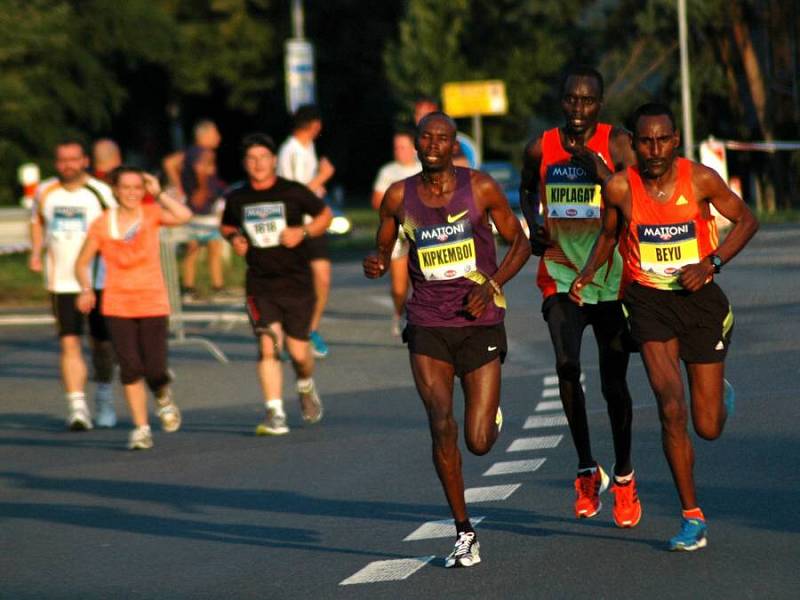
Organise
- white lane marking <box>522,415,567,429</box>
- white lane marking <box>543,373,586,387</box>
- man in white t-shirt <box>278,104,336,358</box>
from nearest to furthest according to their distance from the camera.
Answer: white lane marking <box>522,415,567,429</box>, white lane marking <box>543,373,586,387</box>, man in white t-shirt <box>278,104,336,358</box>

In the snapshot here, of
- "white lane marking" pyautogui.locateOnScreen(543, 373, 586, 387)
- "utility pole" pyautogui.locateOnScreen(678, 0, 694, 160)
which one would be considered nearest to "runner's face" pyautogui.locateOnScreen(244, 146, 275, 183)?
"white lane marking" pyautogui.locateOnScreen(543, 373, 586, 387)

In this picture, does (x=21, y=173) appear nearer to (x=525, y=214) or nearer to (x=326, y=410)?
(x=326, y=410)

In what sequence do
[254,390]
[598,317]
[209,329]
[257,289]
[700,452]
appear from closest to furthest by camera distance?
1. [598,317]
2. [700,452]
3. [257,289]
4. [254,390]
5. [209,329]

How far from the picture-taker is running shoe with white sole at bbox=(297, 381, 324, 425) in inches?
512

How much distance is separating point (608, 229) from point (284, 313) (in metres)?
4.91

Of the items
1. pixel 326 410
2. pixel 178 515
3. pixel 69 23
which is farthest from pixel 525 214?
pixel 69 23

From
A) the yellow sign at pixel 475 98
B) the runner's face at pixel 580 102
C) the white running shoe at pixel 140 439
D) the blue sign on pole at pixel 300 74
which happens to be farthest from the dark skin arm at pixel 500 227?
the yellow sign at pixel 475 98

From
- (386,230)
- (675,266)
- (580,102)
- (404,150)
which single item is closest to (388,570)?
(386,230)

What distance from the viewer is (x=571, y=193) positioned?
356 inches

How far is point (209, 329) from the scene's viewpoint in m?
20.7

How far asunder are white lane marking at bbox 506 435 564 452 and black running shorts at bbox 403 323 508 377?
9.73 feet

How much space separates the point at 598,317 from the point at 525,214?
703mm

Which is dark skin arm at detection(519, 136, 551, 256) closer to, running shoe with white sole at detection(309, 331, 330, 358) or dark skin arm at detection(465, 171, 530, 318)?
dark skin arm at detection(465, 171, 530, 318)

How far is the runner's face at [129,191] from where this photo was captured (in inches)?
492
